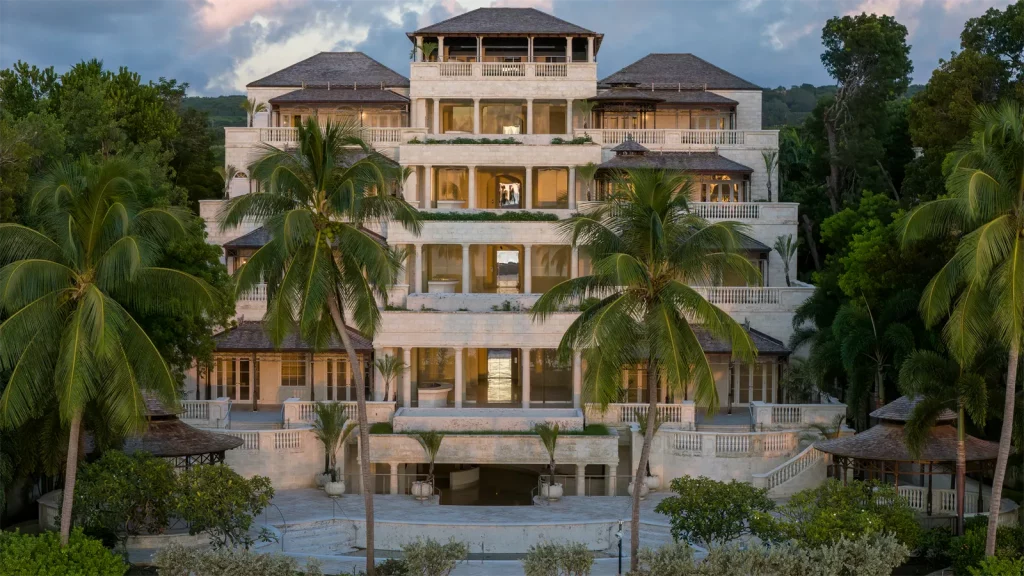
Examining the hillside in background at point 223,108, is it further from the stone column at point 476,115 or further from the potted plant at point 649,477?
the potted plant at point 649,477

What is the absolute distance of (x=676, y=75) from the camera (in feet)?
216

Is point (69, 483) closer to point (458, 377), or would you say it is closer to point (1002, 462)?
point (458, 377)

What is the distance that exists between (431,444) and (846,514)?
16277mm

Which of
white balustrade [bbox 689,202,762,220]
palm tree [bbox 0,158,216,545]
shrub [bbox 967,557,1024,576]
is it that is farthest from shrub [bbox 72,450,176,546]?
white balustrade [bbox 689,202,762,220]

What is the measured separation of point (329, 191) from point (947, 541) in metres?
19.4

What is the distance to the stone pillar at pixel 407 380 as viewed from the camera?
5203cm

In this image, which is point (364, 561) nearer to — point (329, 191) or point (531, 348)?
point (329, 191)

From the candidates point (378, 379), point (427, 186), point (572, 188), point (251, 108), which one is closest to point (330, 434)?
point (378, 379)

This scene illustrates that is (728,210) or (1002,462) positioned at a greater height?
(728,210)

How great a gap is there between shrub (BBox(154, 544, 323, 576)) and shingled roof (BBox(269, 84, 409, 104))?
1363 inches

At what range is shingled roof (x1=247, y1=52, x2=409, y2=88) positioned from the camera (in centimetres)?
6588

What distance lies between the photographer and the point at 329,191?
109 ft

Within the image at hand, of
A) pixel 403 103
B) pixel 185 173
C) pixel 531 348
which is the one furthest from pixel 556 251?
pixel 185 173

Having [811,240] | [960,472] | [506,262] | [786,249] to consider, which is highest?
[811,240]
